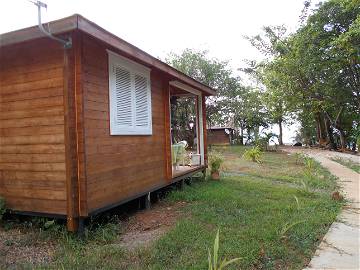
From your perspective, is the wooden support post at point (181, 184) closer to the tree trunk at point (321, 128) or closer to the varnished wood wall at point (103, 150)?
the varnished wood wall at point (103, 150)

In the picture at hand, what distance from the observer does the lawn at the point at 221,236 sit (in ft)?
11.2

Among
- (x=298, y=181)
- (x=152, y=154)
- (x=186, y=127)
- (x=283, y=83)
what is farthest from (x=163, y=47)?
Result: (x=152, y=154)

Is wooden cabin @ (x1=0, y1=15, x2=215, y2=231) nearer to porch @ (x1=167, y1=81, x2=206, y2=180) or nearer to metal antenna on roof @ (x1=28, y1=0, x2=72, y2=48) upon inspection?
metal antenna on roof @ (x1=28, y1=0, x2=72, y2=48)

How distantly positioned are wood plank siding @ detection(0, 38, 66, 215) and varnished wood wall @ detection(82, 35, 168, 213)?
1.09ft

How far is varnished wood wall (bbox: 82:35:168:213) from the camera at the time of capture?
4.16 m

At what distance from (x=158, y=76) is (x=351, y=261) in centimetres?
455

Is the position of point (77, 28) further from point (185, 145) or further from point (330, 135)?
point (330, 135)

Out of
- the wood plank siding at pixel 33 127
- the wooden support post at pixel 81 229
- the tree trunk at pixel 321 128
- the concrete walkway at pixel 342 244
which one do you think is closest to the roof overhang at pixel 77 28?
the wood plank siding at pixel 33 127

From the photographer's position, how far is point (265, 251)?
360 cm

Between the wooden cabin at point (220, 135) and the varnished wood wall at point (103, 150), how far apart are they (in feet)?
83.5

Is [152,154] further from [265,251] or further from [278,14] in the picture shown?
[278,14]

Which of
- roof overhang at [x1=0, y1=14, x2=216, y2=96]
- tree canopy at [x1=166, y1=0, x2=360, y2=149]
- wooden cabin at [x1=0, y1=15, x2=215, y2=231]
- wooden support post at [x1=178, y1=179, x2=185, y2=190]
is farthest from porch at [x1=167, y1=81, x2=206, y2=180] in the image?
tree canopy at [x1=166, y1=0, x2=360, y2=149]

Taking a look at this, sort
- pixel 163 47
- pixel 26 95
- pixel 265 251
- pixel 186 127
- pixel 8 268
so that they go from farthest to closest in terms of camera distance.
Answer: pixel 163 47, pixel 186 127, pixel 26 95, pixel 265 251, pixel 8 268

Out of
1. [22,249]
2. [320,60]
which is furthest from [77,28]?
[320,60]
